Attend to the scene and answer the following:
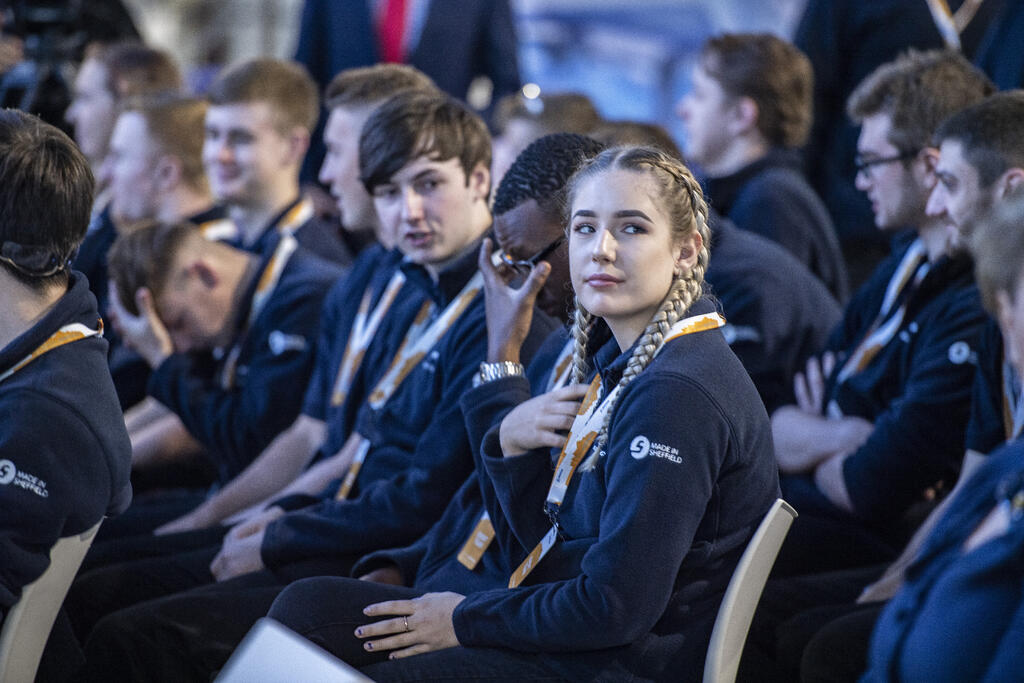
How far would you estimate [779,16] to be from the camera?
17.9 ft

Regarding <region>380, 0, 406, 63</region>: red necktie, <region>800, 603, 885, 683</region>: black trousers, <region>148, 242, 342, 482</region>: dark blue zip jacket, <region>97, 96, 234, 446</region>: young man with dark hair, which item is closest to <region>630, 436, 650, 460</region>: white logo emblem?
<region>800, 603, 885, 683</region>: black trousers

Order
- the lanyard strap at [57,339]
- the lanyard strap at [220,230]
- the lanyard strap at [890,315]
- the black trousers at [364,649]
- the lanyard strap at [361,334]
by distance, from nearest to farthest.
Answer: the black trousers at [364,649] < the lanyard strap at [57,339] < the lanyard strap at [890,315] < the lanyard strap at [361,334] < the lanyard strap at [220,230]

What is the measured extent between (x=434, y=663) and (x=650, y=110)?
5376 mm

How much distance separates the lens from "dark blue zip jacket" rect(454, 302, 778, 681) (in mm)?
1731

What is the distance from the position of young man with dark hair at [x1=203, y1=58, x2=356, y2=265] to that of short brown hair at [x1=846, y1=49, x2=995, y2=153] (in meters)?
1.83

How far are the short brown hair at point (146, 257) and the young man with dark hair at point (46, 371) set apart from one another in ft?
4.41

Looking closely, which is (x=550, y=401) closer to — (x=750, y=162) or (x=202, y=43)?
Answer: (x=750, y=162)

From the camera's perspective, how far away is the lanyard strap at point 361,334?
3.05m

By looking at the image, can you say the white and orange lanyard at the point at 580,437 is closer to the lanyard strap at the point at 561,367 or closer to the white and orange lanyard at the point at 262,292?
the lanyard strap at the point at 561,367

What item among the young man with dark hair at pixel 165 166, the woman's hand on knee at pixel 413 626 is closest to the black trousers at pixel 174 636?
the woman's hand on knee at pixel 413 626

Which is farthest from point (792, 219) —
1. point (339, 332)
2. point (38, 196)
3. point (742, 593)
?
point (38, 196)

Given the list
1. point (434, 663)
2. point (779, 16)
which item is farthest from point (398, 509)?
point (779, 16)

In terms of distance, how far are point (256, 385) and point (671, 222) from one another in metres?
1.80

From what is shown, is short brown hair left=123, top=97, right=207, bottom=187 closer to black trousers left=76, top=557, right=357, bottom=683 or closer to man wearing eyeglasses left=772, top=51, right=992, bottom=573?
black trousers left=76, top=557, right=357, bottom=683
